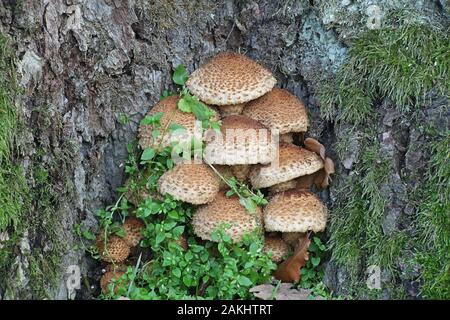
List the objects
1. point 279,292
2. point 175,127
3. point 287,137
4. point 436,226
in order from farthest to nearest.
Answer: point 287,137, point 175,127, point 279,292, point 436,226

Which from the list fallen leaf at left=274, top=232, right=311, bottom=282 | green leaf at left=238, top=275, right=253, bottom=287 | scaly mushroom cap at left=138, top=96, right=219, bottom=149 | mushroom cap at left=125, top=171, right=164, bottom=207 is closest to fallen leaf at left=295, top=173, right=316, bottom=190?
fallen leaf at left=274, top=232, right=311, bottom=282

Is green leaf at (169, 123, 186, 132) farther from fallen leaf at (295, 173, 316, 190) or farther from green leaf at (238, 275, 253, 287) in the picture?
green leaf at (238, 275, 253, 287)

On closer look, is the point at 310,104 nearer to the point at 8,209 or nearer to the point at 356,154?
the point at 356,154

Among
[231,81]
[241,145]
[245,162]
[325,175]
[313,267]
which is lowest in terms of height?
[313,267]

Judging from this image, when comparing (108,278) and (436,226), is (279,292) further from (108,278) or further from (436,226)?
(108,278)

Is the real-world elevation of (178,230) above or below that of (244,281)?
above

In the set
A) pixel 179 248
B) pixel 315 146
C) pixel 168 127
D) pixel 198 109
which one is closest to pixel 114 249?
pixel 179 248

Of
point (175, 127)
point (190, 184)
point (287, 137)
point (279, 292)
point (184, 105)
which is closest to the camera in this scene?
point (279, 292)
